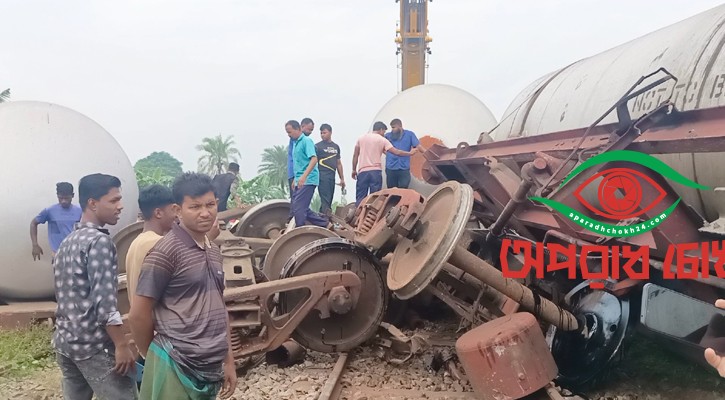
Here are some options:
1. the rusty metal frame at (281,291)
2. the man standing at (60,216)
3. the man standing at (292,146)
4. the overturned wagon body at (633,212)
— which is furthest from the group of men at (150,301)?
the man standing at (292,146)

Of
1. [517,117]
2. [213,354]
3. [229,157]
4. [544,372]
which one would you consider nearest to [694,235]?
[544,372]

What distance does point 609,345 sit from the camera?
4.01 meters

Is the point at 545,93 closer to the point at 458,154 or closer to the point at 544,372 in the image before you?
the point at 458,154

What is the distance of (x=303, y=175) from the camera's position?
22.7 feet

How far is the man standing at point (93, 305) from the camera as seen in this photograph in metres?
2.57

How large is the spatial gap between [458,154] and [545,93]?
1.43 m

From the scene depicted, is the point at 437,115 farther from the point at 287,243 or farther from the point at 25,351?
the point at 25,351

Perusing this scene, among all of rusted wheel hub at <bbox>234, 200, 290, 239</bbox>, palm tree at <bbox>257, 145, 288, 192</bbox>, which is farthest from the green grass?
palm tree at <bbox>257, 145, 288, 192</bbox>

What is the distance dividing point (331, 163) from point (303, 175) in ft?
5.88

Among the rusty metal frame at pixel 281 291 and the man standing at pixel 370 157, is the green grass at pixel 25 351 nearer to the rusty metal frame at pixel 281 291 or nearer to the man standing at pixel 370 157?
the rusty metal frame at pixel 281 291

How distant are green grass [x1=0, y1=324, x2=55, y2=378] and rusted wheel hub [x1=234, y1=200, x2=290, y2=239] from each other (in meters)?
2.89

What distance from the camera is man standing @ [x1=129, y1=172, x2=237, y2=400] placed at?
2.19 meters

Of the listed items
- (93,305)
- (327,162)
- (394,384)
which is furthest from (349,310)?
(327,162)

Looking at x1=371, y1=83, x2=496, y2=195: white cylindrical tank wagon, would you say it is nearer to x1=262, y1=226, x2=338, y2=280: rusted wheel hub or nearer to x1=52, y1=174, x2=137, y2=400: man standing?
x1=262, y1=226, x2=338, y2=280: rusted wheel hub
